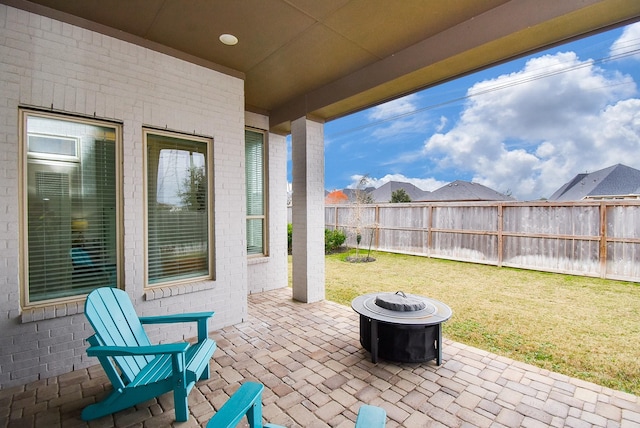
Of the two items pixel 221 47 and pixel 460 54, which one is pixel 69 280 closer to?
pixel 221 47

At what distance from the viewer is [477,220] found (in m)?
7.18

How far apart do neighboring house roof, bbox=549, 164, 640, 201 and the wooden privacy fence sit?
5.46 feet

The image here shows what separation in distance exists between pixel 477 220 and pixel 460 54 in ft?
18.0

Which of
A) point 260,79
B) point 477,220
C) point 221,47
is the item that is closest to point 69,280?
point 221,47

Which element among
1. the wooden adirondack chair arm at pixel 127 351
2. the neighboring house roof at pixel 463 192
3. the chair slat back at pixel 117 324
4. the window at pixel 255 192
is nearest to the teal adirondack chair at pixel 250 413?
the wooden adirondack chair arm at pixel 127 351

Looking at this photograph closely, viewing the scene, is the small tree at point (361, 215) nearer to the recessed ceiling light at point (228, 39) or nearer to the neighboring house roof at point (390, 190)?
the recessed ceiling light at point (228, 39)

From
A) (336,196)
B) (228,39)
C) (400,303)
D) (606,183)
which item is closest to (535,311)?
(400,303)

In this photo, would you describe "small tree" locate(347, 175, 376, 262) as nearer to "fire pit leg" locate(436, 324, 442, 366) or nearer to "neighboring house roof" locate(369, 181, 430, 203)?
"fire pit leg" locate(436, 324, 442, 366)

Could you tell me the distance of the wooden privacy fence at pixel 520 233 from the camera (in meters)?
5.21

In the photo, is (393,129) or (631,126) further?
(393,129)

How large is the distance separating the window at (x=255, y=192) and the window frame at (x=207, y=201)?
1.50 metres

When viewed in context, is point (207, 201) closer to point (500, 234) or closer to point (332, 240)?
point (332, 240)

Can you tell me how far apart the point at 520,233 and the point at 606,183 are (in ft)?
16.5

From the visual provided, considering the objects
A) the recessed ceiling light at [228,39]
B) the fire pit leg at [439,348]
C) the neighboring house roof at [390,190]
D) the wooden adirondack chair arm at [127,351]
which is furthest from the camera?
the neighboring house roof at [390,190]
